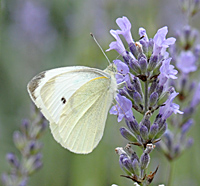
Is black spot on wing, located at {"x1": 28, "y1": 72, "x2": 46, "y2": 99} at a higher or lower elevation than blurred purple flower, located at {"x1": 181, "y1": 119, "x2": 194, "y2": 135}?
higher

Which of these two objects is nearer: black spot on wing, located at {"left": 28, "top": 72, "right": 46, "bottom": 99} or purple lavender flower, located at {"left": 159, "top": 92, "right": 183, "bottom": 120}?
purple lavender flower, located at {"left": 159, "top": 92, "right": 183, "bottom": 120}

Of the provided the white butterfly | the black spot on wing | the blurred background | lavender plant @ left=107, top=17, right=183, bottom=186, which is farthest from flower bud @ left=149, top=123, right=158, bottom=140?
the blurred background

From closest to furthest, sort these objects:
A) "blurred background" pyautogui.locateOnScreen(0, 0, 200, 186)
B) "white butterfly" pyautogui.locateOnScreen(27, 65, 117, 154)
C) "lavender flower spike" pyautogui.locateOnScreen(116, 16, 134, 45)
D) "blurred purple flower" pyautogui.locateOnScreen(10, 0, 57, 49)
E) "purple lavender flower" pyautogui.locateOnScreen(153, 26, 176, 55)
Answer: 1. "purple lavender flower" pyautogui.locateOnScreen(153, 26, 176, 55)
2. "lavender flower spike" pyautogui.locateOnScreen(116, 16, 134, 45)
3. "white butterfly" pyautogui.locateOnScreen(27, 65, 117, 154)
4. "blurred background" pyautogui.locateOnScreen(0, 0, 200, 186)
5. "blurred purple flower" pyautogui.locateOnScreen(10, 0, 57, 49)

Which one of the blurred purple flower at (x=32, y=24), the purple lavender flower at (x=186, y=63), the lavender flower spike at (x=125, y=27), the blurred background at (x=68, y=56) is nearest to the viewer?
the lavender flower spike at (x=125, y=27)

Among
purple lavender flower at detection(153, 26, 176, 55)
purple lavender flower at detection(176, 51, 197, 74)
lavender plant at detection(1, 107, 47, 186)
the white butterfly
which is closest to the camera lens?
purple lavender flower at detection(153, 26, 176, 55)

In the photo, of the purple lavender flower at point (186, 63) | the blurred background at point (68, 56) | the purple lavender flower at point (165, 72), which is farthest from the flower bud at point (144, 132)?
the blurred background at point (68, 56)

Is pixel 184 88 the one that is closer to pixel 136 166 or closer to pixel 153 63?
pixel 153 63

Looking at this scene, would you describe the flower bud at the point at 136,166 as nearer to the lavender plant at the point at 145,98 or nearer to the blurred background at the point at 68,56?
the lavender plant at the point at 145,98

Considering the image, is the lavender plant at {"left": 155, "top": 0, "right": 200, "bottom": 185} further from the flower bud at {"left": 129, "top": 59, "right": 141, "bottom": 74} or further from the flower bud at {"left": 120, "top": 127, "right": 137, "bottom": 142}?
the flower bud at {"left": 129, "top": 59, "right": 141, "bottom": 74}

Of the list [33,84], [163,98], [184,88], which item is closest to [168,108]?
[163,98]
